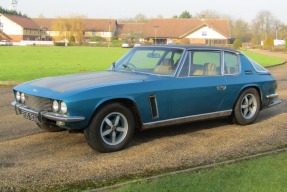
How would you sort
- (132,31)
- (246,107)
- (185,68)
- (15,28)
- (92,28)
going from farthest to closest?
(92,28) → (132,31) → (15,28) → (246,107) → (185,68)

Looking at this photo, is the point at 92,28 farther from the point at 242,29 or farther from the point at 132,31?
the point at 242,29

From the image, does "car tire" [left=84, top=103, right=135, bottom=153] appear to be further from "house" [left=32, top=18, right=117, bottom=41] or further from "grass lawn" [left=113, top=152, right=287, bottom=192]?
"house" [left=32, top=18, right=117, bottom=41]

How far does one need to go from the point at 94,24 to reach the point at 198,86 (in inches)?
4550

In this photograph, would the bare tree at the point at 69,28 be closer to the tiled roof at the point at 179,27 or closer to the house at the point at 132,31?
the house at the point at 132,31

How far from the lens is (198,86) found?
6.52 metres

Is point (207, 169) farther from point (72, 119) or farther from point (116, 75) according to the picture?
point (116, 75)

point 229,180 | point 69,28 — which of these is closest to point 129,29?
point 69,28

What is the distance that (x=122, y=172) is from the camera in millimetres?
4934

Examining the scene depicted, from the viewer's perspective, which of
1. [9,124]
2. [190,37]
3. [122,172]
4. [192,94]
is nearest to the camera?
[122,172]

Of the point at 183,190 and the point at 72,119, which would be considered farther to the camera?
the point at 72,119

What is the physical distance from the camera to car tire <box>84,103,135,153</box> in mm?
5496

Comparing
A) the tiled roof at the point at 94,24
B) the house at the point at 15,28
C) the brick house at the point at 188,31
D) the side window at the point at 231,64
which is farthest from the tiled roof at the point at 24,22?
the side window at the point at 231,64

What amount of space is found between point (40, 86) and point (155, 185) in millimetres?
2431

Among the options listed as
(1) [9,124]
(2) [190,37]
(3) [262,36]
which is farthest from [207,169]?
(3) [262,36]
